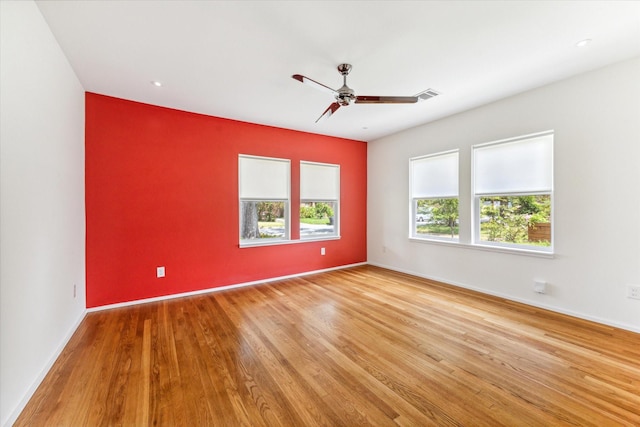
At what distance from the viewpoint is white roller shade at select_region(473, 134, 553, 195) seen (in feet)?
10.5

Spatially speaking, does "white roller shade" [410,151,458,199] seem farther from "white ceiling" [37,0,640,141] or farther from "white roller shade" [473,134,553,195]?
"white ceiling" [37,0,640,141]

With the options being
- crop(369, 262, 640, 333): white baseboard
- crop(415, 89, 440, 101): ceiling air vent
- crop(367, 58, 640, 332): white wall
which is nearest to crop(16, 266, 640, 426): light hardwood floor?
crop(369, 262, 640, 333): white baseboard

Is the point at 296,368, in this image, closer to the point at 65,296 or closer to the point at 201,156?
the point at 65,296

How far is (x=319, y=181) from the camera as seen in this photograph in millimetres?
5074

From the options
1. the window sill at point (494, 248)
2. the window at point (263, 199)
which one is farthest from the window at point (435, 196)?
the window at point (263, 199)

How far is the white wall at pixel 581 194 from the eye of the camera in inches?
103

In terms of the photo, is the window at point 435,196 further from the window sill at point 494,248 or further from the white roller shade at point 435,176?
the window sill at point 494,248

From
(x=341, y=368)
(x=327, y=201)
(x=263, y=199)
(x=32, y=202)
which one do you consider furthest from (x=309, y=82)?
(x=327, y=201)

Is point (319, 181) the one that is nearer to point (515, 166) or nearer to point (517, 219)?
point (515, 166)

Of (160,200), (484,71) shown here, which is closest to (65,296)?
(160,200)

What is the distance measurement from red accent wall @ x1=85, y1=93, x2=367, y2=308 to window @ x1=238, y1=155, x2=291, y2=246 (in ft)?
0.43

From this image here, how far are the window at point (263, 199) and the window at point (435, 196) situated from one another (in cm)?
233

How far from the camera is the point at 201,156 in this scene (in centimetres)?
386

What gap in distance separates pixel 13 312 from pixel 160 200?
215cm
